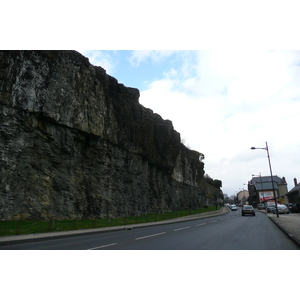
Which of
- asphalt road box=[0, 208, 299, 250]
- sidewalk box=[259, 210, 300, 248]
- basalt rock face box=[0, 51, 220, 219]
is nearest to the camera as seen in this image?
asphalt road box=[0, 208, 299, 250]

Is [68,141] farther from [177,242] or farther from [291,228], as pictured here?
[291,228]

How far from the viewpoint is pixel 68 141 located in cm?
2617

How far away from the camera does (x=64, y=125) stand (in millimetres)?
25609

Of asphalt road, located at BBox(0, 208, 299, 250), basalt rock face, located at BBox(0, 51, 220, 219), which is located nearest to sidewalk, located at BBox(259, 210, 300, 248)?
asphalt road, located at BBox(0, 208, 299, 250)

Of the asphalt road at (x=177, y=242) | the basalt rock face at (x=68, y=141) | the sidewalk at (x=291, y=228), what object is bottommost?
the sidewalk at (x=291, y=228)

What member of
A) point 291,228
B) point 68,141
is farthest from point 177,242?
point 68,141

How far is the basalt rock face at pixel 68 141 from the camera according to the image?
20.9 m

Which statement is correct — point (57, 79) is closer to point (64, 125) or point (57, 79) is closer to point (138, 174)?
point (64, 125)

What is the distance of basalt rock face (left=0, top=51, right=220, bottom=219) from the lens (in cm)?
2091

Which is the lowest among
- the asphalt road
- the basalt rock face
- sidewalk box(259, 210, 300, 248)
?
sidewalk box(259, 210, 300, 248)

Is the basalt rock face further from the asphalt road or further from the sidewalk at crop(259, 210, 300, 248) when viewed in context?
the sidewalk at crop(259, 210, 300, 248)

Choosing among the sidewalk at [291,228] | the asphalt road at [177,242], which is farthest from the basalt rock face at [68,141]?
the sidewalk at [291,228]

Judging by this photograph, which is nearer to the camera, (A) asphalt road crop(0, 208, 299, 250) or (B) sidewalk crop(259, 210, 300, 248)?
(A) asphalt road crop(0, 208, 299, 250)

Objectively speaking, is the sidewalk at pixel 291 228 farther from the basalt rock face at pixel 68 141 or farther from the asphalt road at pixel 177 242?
the basalt rock face at pixel 68 141
